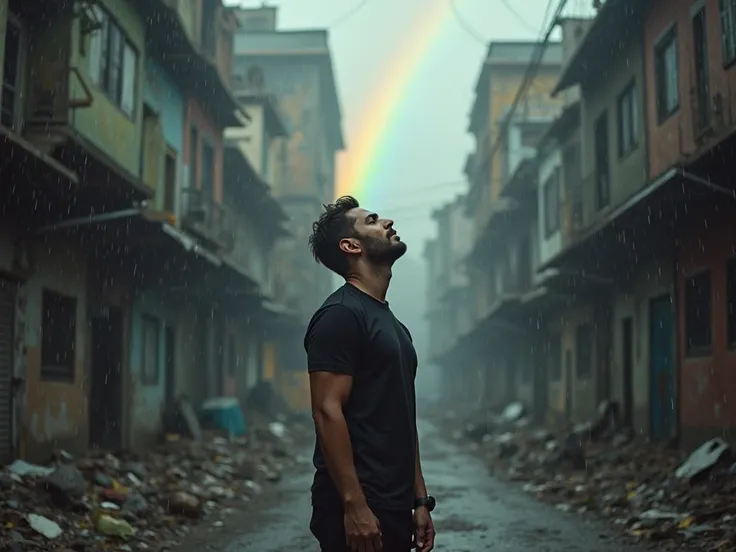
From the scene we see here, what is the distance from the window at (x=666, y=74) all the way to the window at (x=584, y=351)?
761 centimetres

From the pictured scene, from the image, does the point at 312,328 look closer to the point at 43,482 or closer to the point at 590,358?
the point at 43,482

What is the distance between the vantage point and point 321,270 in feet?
173

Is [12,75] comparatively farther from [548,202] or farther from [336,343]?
[548,202]

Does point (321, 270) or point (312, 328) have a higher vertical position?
point (321, 270)

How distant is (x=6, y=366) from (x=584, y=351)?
14.8 meters

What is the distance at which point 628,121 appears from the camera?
1777 centimetres

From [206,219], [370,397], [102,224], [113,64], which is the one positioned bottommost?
[370,397]

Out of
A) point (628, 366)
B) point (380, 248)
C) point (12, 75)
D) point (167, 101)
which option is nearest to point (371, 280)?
point (380, 248)

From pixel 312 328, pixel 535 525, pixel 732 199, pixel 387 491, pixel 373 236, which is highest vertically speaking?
pixel 732 199

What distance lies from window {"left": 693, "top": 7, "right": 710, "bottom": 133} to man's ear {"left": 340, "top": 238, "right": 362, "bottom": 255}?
10.1 m

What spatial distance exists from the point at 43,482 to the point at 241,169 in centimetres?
1800

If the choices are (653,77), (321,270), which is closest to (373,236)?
(653,77)

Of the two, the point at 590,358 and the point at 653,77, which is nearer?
the point at 653,77

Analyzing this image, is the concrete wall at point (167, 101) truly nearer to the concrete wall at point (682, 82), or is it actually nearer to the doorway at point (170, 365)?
the doorway at point (170, 365)
